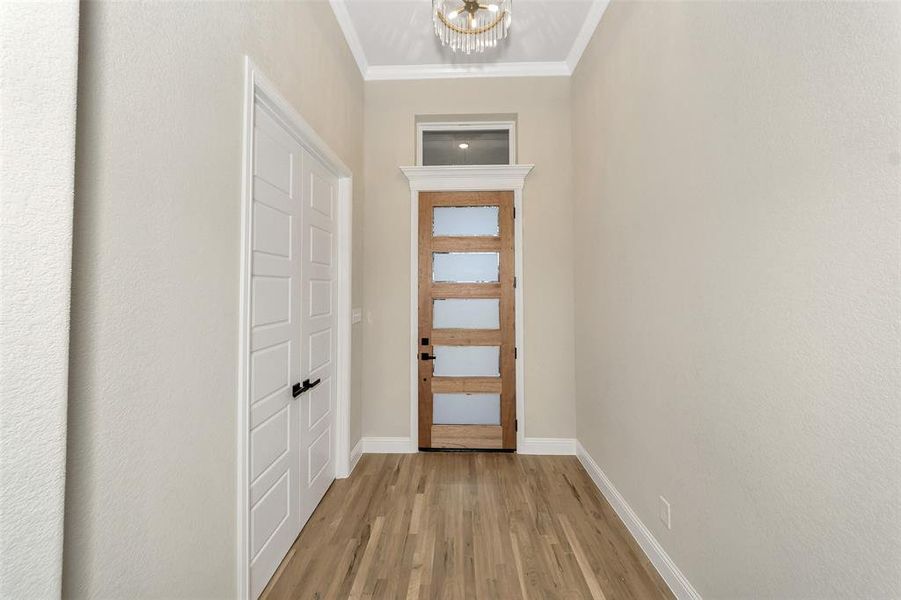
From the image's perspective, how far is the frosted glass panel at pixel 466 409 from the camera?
3191mm

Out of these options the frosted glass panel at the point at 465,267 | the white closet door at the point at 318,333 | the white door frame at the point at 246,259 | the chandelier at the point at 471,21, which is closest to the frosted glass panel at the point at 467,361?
the frosted glass panel at the point at 465,267

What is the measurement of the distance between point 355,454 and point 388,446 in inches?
12.3

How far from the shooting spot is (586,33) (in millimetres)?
2707

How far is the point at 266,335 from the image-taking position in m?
1.67

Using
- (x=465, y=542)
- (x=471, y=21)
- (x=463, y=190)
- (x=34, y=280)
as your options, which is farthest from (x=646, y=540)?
(x=471, y=21)

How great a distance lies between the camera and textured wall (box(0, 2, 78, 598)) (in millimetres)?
643

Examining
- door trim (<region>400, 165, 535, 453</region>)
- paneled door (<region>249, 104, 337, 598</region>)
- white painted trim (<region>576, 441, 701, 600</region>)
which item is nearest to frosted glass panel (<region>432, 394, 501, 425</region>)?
door trim (<region>400, 165, 535, 453</region>)

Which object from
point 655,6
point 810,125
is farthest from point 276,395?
point 655,6

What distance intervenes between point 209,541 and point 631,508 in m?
1.99

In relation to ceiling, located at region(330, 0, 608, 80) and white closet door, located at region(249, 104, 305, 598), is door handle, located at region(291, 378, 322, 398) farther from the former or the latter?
ceiling, located at region(330, 0, 608, 80)

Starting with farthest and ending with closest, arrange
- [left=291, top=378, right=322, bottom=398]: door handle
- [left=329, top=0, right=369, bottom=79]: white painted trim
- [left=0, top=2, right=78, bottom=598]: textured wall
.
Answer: [left=329, top=0, right=369, bottom=79]: white painted trim < [left=291, top=378, right=322, bottom=398]: door handle < [left=0, top=2, right=78, bottom=598]: textured wall

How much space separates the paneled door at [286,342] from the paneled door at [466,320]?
895 mm

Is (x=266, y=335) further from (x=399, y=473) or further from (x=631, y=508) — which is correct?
(x=631, y=508)

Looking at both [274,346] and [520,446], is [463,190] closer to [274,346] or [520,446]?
[274,346]
